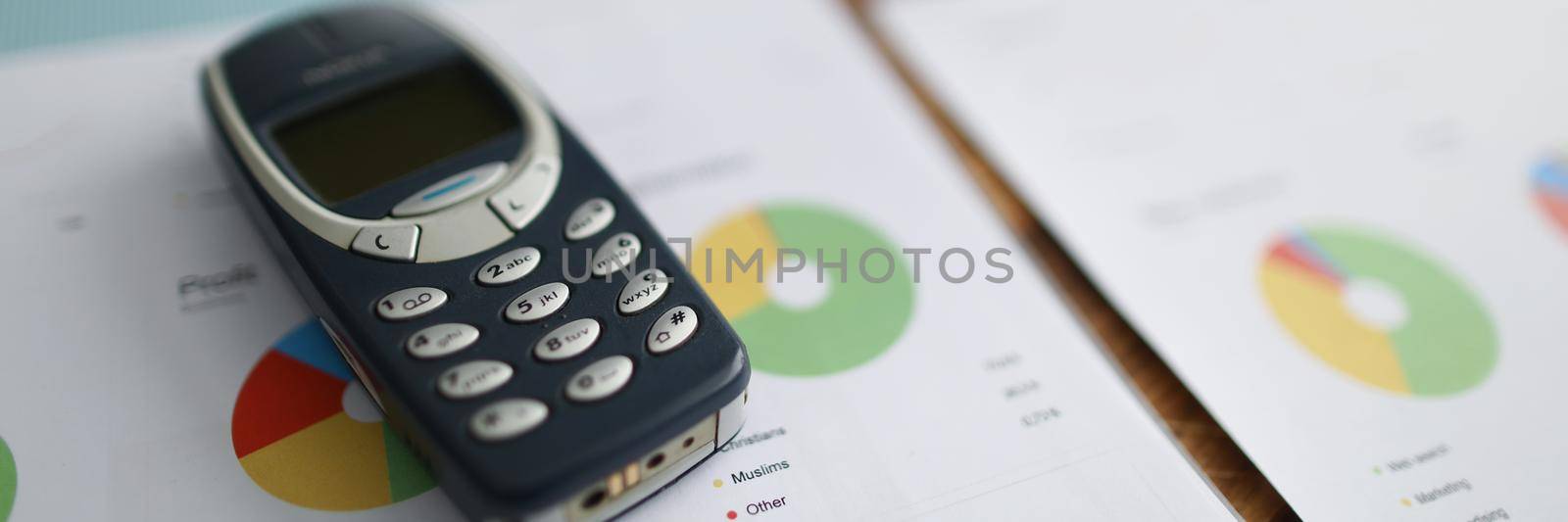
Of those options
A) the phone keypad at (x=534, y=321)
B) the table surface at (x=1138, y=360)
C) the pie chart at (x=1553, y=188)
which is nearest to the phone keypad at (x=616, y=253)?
the phone keypad at (x=534, y=321)

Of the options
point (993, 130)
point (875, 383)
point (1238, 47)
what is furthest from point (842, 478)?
point (1238, 47)

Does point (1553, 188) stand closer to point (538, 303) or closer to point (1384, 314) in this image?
point (1384, 314)

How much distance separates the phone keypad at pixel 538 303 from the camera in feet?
0.96

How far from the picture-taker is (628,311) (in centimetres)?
30

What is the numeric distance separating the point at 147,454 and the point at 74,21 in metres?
0.24

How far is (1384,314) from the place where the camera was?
14.2 inches

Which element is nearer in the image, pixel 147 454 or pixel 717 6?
pixel 147 454

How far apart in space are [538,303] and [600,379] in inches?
1.4

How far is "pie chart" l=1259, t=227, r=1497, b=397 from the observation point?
35cm

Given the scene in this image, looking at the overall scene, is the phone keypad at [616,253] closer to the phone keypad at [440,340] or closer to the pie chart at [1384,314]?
the phone keypad at [440,340]

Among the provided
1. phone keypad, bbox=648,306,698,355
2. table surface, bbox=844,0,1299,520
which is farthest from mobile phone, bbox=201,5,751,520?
table surface, bbox=844,0,1299,520

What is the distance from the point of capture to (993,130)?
425 mm

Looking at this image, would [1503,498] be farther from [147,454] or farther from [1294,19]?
[147,454]

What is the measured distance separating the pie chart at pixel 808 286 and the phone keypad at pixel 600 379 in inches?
2.6
